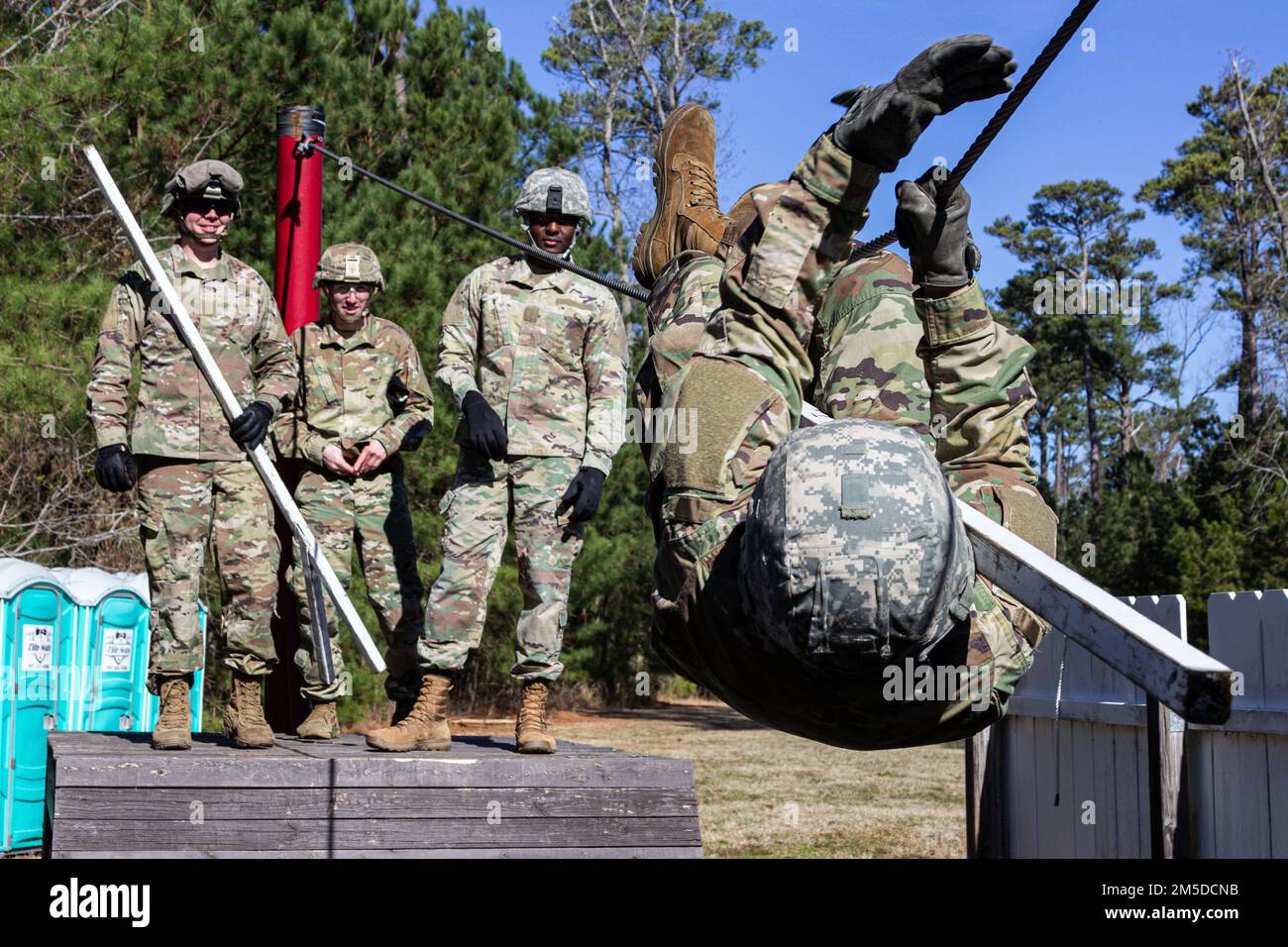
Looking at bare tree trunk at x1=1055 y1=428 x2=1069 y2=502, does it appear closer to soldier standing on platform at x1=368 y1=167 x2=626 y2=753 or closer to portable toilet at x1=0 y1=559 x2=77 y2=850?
portable toilet at x1=0 y1=559 x2=77 y2=850

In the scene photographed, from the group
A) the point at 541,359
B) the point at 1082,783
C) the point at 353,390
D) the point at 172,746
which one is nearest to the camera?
the point at 172,746

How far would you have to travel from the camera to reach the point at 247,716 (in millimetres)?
5207

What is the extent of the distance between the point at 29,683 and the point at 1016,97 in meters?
7.75

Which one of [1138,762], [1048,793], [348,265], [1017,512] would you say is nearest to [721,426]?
[1017,512]

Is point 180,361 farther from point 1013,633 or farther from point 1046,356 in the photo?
point 1046,356

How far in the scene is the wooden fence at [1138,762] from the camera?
534 centimetres

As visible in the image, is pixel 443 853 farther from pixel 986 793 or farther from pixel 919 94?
pixel 986 793

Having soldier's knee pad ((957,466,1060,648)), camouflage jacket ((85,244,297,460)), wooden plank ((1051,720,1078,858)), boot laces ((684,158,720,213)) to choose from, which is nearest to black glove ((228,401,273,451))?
camouflage jacket ((85,244,297,460))

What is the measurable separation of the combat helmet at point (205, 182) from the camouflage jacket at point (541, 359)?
96cm

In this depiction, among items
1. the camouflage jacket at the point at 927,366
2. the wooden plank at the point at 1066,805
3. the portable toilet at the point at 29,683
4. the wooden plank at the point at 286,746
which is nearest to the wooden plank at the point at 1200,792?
the wooden plank at the point at 1066,805

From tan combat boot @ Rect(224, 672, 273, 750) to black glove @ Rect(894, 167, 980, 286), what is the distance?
325cm

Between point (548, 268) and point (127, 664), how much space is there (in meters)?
5.04

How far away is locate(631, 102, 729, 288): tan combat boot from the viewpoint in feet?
13.2
